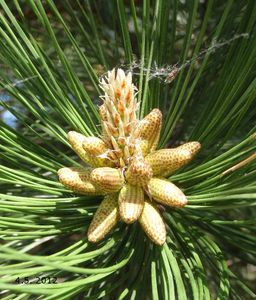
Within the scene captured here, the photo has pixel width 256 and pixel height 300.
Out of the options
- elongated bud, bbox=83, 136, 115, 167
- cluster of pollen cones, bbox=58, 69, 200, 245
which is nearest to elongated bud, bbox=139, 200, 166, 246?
cluster of pollen cones, bbox=58, 69, 200, 245

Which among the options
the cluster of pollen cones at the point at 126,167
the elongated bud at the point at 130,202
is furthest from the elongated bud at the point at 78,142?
the elongated bud at the point at 130,202

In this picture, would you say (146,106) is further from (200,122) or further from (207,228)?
(207,228)

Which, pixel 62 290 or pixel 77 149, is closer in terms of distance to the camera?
pixel 62 290

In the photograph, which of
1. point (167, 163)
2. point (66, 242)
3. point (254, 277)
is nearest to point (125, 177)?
point (167, 163)

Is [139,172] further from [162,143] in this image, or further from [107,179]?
[162,143]

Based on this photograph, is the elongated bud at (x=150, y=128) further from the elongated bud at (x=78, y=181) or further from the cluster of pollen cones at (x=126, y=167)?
the elongated bud at (x=78, y=181)

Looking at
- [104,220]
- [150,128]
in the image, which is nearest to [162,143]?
[150,128]

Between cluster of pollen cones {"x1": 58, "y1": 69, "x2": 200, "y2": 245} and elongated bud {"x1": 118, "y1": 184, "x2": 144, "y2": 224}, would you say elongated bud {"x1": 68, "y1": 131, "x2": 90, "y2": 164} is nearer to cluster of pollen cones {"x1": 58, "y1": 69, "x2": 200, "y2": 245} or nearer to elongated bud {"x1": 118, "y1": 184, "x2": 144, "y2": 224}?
cluster of pollen cones {"x1": 58, "y1": 69, "x2": 200, "y2": 245}

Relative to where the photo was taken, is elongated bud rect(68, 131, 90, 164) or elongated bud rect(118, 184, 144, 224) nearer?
elongated bud rect(118, 184, 144, 224)

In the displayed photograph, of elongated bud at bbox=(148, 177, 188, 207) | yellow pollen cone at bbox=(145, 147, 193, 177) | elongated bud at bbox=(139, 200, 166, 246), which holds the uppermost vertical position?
yellow pollen cone at bbox=(145, 147, 193, 177)
